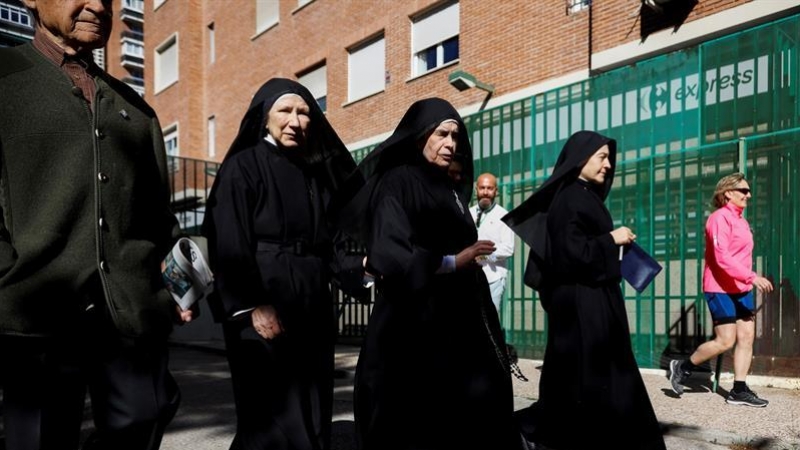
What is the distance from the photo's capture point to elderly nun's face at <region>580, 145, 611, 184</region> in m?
4.48

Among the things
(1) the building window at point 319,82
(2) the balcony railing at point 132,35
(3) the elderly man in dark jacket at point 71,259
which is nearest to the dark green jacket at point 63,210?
(3) the elderly man in dark jacket at point 71,259

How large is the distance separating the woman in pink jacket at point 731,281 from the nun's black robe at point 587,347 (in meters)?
2.14

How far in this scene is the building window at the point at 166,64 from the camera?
26.0 m

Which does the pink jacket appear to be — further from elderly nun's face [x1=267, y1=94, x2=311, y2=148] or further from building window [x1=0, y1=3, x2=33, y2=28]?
building window [x1=0, y1=3, x2=33, y2=28]

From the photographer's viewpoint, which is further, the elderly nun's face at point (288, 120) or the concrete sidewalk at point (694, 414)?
the concrete sidewalk at point (694, 414)

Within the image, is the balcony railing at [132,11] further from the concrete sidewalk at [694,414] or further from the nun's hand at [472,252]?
the nun's hand at [472,252]

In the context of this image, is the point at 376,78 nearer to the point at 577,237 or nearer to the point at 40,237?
the point at 577,237

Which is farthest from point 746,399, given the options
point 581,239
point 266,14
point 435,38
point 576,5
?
point 266,14

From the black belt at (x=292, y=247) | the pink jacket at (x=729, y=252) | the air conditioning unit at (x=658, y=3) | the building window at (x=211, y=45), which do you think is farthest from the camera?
the building window at (x=211, y=45)

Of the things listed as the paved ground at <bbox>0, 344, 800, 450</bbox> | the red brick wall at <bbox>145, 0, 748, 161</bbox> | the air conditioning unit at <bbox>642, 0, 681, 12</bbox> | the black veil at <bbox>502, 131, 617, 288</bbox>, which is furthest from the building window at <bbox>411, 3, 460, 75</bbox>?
the black veil at <bbox>502, 131, 617, 288</bbox>

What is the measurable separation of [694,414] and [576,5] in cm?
828

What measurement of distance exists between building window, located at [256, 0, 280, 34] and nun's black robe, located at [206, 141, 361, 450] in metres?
18.0

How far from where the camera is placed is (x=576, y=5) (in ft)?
38.9

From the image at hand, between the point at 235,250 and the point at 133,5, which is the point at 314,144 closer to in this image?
the point at 235,250
